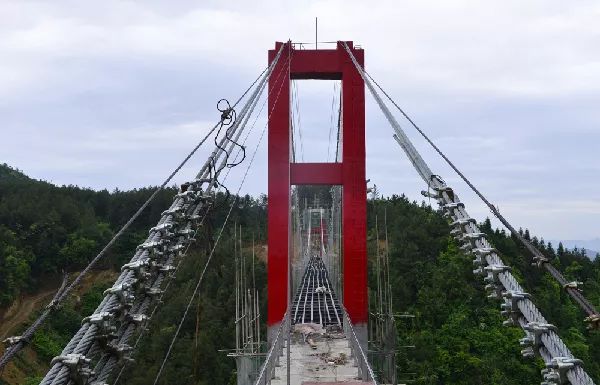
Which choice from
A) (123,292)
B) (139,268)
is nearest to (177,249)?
(139,268)

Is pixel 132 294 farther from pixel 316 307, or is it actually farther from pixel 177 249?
pixel 316 307

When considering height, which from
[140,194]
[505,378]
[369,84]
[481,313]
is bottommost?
[505,378]

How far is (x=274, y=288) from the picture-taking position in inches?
340

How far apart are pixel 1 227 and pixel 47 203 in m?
3.95

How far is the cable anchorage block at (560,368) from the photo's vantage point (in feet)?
7.10

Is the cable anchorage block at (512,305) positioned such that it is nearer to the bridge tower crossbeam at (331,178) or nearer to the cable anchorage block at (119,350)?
the cable anchorage block at (119,350)

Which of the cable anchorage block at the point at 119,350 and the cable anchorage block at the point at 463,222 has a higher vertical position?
the cable anchorage block at the point at 463,222

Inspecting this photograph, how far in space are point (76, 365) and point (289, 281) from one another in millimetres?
6453

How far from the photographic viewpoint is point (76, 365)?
1980 mm

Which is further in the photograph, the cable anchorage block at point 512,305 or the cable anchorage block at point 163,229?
the cable anchorage block at point 163,229

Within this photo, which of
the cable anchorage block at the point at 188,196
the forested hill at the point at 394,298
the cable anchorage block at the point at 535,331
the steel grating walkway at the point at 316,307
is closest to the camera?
the cable anchorage block at the point at 535,331

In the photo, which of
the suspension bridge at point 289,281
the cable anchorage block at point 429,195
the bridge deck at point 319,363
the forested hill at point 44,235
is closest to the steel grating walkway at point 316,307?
the suspension bridge at point 289,281

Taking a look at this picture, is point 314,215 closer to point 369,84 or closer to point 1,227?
point 1,227

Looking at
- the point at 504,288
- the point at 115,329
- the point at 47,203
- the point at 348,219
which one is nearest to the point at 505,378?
the point at 348,219
